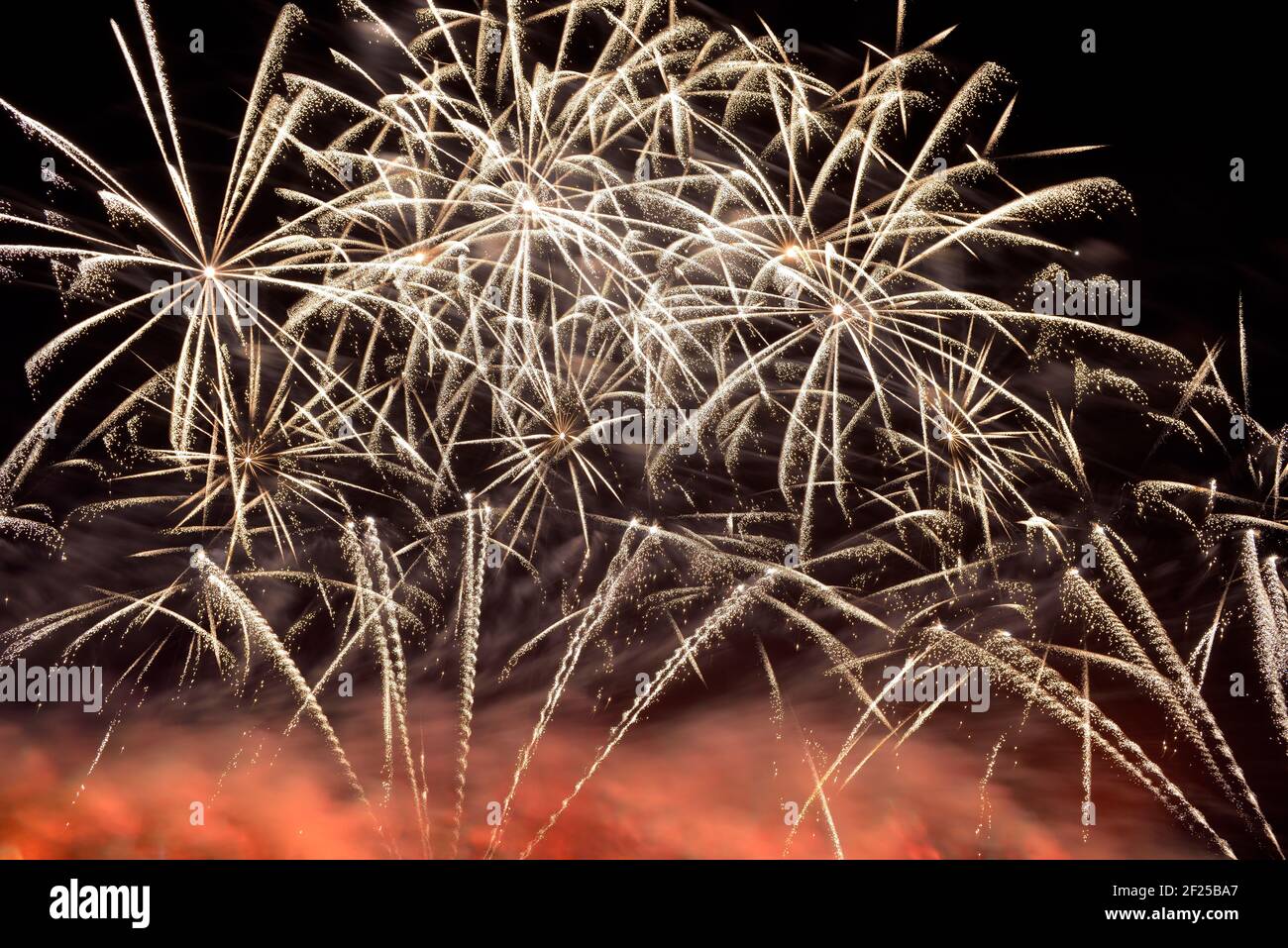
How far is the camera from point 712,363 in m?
5.74

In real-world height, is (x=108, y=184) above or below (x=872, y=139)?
below

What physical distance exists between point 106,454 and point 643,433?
5.05 metres

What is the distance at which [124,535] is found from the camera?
590 centimetres

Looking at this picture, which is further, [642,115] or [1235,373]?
[1235,373]

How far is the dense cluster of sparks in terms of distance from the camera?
219 inches

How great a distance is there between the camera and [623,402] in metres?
5.74

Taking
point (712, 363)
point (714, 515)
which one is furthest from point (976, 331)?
point (714, 515)

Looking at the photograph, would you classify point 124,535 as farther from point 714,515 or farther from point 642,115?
point 642,115

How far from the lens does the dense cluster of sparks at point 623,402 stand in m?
5.57

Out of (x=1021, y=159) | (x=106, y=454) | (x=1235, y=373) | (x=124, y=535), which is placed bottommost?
(x=124, y=535)
